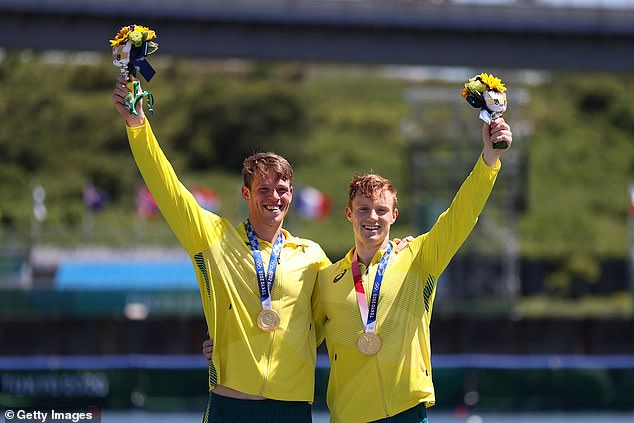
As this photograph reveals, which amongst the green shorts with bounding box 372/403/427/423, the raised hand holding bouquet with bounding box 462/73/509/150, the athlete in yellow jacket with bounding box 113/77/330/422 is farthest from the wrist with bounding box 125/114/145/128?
the green shorts with bounding box 372/403/427/423

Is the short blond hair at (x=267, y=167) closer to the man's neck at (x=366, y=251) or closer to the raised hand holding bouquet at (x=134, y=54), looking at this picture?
the man's neck at (x=366, y=251)

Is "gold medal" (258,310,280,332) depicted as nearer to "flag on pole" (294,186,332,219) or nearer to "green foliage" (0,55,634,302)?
"flag on pole" (294,186,332,219)

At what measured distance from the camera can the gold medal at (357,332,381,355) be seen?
569 cm

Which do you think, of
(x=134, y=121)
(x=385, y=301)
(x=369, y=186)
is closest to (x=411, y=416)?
(x=385, y=301)

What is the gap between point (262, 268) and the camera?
18.9 ft

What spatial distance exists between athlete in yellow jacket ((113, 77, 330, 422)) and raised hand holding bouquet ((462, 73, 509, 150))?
0.91 meters

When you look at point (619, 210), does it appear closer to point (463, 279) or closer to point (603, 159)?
point (603, 159)

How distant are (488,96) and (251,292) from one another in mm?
1389

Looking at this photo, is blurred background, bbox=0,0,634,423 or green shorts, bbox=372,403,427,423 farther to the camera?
blurred background, bbox=0,0,634,423

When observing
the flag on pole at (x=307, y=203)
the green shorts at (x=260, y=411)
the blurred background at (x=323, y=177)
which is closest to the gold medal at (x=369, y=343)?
the green shorts at (x=260, y=411)

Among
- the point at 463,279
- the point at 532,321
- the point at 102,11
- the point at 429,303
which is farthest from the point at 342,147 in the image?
the point at 429,303

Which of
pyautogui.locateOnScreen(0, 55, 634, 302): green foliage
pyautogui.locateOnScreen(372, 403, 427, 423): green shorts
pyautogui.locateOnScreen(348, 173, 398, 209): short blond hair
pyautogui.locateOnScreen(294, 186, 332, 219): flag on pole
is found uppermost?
pyautogui.locateOnScreen(0, 55, 634, 302): green foliage

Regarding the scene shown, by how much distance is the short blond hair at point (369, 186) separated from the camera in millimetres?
5714

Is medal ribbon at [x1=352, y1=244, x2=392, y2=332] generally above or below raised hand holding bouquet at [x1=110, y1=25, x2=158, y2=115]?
below
